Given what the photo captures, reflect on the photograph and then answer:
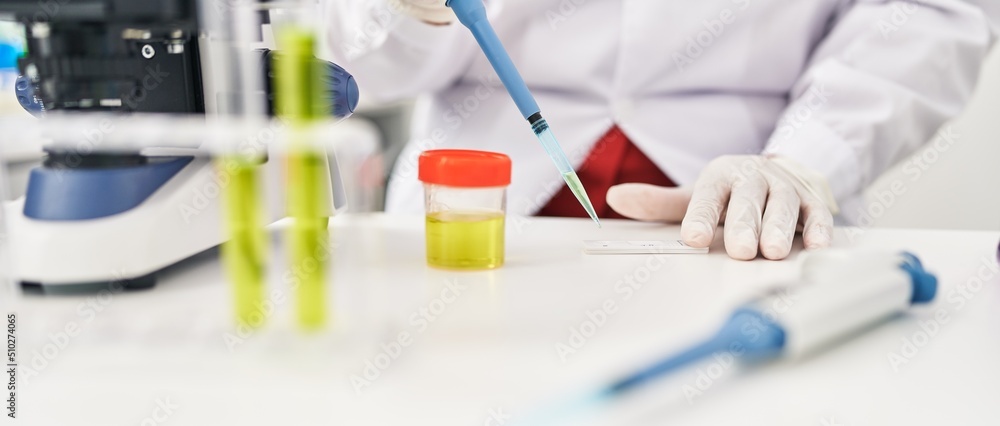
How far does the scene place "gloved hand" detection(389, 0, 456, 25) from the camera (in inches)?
27.1

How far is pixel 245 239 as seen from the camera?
1.24ft

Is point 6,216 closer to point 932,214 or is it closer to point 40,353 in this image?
point 40,353

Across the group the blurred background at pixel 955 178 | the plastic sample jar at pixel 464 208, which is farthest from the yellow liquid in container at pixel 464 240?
the blurred background at pixel 955 178

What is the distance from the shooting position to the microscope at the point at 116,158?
0.42m

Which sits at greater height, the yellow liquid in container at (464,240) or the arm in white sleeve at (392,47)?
the arm in white sleeve at (392,47)

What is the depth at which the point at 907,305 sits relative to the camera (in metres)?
0.45

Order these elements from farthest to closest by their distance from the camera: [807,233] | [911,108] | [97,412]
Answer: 1. [911,108]
2. [807,233]
3. [97,412]

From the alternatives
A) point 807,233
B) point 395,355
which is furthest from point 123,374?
point 807,233

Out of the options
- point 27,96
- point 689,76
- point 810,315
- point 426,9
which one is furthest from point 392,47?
point 810,315

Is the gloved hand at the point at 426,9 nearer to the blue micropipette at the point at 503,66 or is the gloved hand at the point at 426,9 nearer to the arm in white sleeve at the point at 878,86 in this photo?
the blue micropipette at the point at 503,66

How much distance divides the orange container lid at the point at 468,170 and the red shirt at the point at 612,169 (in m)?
0.43

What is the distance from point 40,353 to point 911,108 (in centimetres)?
95

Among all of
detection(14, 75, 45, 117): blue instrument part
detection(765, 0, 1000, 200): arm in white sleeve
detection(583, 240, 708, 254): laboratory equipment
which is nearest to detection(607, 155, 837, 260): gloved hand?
detection(583, 240, 708, 254): laboratory equipment

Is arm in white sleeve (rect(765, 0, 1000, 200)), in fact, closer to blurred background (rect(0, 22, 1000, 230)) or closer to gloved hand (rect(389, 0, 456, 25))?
gloved hand (rect(389, 0, 456, 25))
